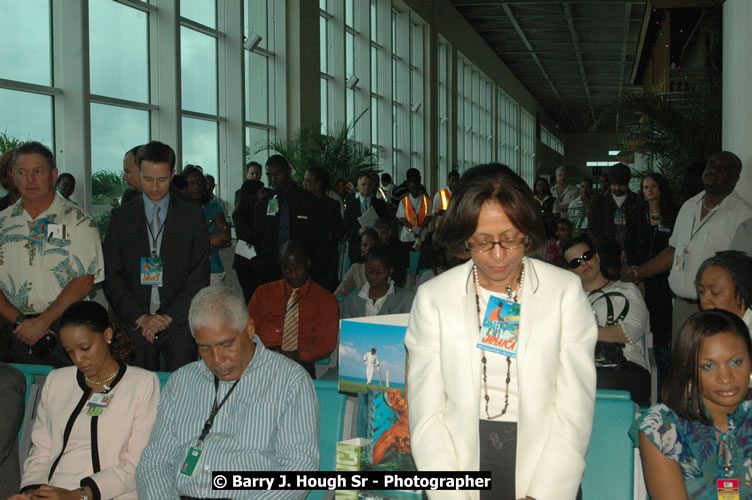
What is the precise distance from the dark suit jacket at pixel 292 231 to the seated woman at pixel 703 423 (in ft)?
14.6

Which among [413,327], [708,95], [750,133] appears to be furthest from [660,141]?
[413,327]

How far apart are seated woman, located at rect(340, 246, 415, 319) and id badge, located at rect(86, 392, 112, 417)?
230 centimetres

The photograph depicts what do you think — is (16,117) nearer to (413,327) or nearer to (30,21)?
(30,21)

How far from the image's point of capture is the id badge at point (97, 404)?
3.03m

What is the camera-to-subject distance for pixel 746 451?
2.54 m

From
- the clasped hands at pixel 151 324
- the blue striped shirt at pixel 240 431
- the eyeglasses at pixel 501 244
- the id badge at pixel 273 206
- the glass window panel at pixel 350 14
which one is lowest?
the blue striped shirt at pixel 240 431

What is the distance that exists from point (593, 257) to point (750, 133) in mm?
2686

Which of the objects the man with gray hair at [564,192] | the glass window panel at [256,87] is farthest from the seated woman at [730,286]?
the glass window panel at [256,87]

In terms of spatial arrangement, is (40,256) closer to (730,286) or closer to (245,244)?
(245,244)

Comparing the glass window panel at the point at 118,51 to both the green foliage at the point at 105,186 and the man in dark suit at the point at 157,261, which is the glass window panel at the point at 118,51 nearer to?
the green foliage at the point at 105,186

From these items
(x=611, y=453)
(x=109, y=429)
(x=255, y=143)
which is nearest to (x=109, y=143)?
(x=255, y=143)

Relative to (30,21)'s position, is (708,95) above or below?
below

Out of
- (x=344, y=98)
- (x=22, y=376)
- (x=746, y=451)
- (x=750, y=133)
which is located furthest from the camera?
(x=344, y=98)

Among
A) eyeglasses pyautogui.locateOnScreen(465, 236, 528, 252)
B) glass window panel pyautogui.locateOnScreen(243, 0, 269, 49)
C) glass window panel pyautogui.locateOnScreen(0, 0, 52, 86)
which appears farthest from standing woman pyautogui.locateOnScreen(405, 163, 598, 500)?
glass window panel pyautogui.locateOnScreen(243, 0, 269, 49)
